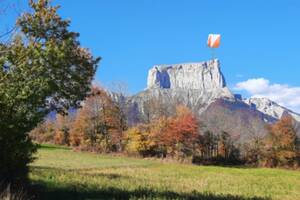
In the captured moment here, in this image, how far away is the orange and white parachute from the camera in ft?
68.0

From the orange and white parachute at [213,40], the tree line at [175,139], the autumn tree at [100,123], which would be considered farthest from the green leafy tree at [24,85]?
the autumn tree at [100,123]

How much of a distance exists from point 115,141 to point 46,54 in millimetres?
69740

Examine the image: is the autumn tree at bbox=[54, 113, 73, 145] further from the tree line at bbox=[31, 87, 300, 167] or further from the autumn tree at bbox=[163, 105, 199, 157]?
the autumn tree at bbox=[163, 105, 199, 157]

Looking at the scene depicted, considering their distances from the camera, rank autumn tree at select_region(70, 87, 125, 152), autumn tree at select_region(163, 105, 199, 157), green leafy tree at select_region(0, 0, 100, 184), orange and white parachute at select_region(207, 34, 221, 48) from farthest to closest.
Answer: autumn tree at select_region(70, 87, 125, 152)
autumn tree at select_region(163, 105, 199, 157)
orange and white parachute at select_region(207, 34, 221, 48)
green leafy tree at select_region(0, 0, 100, 184)

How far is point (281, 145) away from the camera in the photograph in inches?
3127

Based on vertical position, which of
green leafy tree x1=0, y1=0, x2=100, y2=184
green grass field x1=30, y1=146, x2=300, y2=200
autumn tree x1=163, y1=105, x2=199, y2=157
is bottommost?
green grass field x1=30, y1=146, x2=300, y2=200

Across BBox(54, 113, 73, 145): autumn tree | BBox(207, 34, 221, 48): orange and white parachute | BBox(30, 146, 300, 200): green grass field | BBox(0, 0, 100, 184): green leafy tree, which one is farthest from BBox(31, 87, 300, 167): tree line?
BBox(0, 0, 100, 184): green leafy tree

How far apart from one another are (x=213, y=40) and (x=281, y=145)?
6251cm

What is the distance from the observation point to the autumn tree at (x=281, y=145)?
77.9 metres

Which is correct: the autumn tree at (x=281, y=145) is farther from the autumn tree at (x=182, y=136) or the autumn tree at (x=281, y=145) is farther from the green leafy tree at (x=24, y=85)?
the green leafy tree at (x=24, y=85)

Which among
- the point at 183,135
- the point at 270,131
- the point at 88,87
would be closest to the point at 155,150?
the point at 183,135

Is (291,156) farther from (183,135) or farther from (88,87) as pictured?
(88,87)

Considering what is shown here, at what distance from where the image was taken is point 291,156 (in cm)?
7706

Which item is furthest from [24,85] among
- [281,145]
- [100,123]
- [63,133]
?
[63,133]
